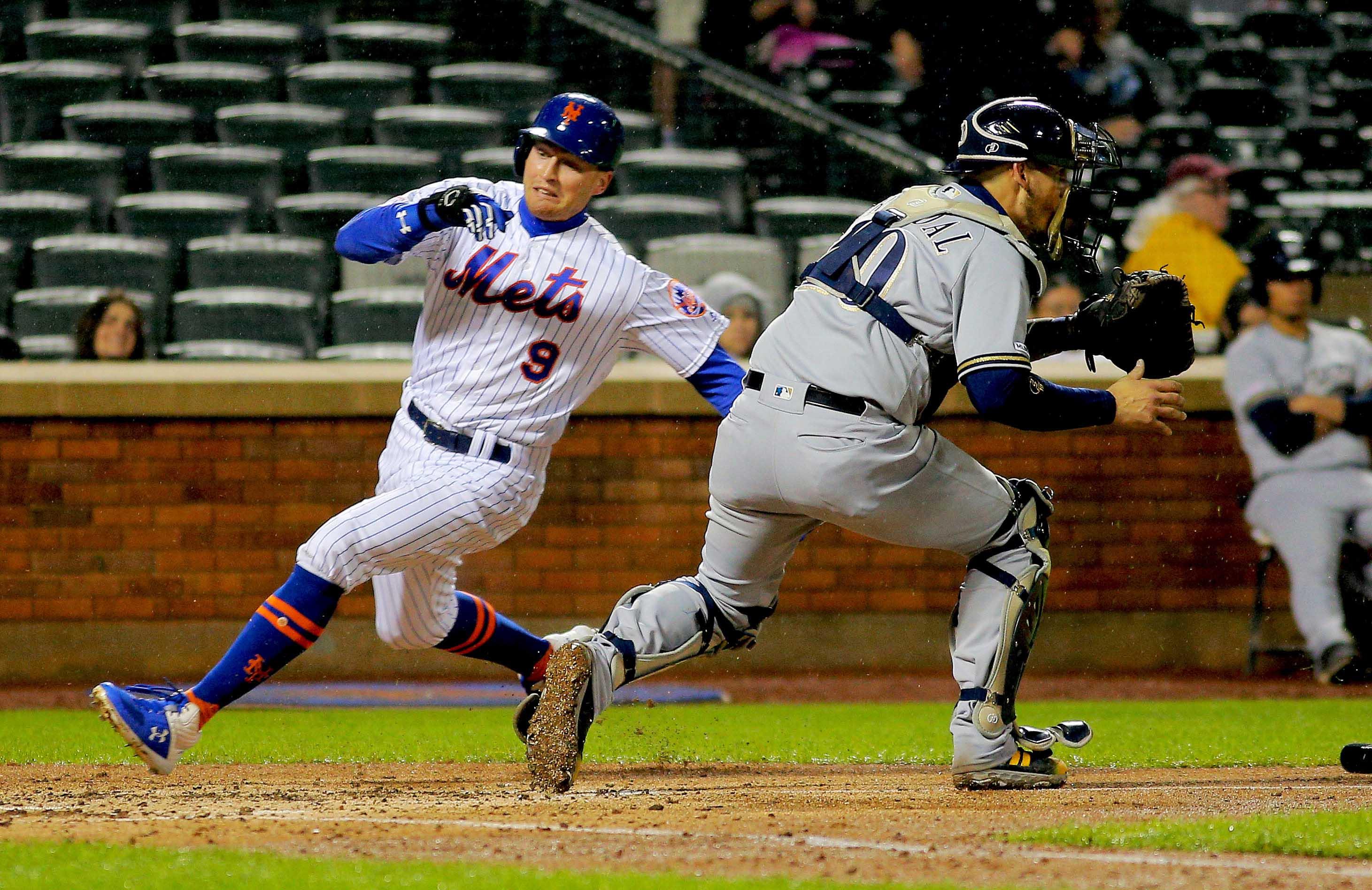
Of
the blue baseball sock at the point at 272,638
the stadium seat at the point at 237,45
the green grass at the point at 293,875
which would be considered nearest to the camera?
the green grass at the point at 293,875

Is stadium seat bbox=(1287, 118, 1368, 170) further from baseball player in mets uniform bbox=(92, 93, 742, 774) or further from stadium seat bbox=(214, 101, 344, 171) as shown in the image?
baseball player in mets uniform bbox=(92, 93, 742, 774)

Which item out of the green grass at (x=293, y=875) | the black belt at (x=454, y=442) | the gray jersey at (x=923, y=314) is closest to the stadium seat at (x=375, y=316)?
the black belt at (x=454, y=442)

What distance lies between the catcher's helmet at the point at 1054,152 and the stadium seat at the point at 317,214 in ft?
18.3

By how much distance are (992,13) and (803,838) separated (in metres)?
Answer: 7.77

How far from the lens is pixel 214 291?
28.1 ft

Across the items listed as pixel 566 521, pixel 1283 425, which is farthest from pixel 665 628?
pixel 1283 425

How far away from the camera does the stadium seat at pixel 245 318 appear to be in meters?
8.38

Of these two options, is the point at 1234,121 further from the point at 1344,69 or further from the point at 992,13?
the point at 992,13

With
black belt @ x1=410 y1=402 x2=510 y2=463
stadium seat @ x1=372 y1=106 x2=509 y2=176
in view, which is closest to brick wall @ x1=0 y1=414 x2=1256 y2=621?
stadium seat @ x1=372 y1=106 x2=509 y2=176

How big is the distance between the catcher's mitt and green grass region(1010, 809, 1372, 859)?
120 cm

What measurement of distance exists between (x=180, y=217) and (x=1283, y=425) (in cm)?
607

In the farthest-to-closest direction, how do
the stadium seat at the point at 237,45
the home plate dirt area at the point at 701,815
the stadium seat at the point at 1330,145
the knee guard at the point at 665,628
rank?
1. the stadium seat at the point at 1330,145
2. the stadium seat at the point at 237,45
3. the knee guard at the point at 665,628
4. the home plate dirt area at the point at 701,815

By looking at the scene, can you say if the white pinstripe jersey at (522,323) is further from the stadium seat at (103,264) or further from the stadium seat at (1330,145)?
the stadium seat at (1330,145)

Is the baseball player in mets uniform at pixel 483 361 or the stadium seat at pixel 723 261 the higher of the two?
the baseball player in mets uniform at pixel 483 361
